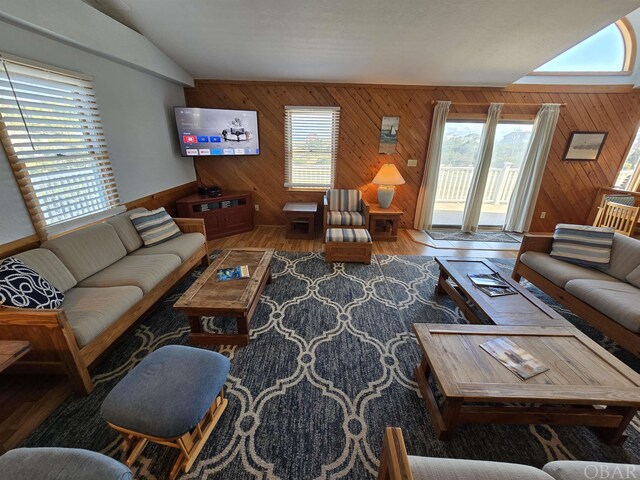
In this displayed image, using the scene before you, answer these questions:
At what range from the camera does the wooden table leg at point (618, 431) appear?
1342mm

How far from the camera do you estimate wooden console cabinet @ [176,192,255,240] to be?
3818 mm

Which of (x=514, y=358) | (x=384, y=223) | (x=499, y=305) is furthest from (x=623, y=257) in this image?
(x=384, y=223)

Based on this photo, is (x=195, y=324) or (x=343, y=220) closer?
(x=195, y=324)

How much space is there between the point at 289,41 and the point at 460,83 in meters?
2.74

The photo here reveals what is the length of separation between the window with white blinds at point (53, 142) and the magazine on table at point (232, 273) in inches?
57.6

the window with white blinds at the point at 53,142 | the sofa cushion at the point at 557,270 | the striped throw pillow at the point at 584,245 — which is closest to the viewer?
the window with white blinds at the point at 53,142

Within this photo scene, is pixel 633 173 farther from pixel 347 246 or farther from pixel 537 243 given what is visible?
pixel 347 246

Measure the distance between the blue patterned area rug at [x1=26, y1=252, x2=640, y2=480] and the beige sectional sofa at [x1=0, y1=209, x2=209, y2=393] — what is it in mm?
263

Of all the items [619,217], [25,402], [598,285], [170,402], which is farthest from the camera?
[619,217]

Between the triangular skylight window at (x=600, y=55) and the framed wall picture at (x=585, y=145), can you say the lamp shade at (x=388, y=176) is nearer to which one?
the triangular skylight window at (x=600, y=55)

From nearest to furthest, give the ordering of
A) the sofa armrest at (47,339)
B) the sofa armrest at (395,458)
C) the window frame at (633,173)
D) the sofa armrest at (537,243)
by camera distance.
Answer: the sofa armrest at (395,458) < the sofa armrest at (47,339) < the sofa armrest at (537,243) < the window frame at (633,173)

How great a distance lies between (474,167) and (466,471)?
4543mm

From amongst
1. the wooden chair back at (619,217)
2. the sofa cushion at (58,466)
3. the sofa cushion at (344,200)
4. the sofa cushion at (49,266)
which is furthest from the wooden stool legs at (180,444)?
the wooden chair back at (619,217)

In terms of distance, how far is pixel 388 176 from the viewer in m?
4.09
